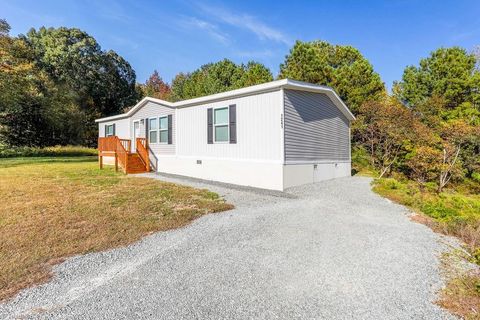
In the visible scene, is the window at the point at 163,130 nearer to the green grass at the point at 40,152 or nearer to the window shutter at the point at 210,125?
the window shutter at the point at 210,125

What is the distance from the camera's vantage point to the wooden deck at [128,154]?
13.1 metres

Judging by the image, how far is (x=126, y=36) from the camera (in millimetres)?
16141

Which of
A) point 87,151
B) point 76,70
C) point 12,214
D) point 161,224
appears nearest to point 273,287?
point 161,224

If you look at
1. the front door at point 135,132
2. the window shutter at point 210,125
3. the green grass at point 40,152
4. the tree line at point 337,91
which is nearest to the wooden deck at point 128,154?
the front door at point 135,132

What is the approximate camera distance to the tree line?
14188 mm

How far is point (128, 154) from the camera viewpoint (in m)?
13.2

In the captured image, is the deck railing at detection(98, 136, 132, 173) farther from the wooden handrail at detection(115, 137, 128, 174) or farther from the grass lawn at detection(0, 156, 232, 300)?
the grass lawn at detection(0, 156, 232, 300)

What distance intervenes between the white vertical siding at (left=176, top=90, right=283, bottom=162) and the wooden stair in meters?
3.61

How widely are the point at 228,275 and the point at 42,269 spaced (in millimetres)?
2384

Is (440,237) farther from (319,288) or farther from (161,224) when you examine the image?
(161,224)

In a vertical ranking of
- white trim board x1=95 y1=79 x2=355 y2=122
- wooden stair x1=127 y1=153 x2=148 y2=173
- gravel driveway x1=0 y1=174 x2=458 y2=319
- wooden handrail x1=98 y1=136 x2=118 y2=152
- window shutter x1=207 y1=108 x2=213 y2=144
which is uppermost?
white trim board x1=95 y1=79 x2=355 y2=122

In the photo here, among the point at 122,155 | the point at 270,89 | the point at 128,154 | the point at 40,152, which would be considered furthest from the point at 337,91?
the point at 40,152

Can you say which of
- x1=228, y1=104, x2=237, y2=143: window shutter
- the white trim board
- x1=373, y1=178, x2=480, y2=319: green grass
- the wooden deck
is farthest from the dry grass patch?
the wooden deck

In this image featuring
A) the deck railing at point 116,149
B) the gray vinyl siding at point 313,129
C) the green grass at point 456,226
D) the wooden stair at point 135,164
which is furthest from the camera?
the wooden stair at point 135,164
